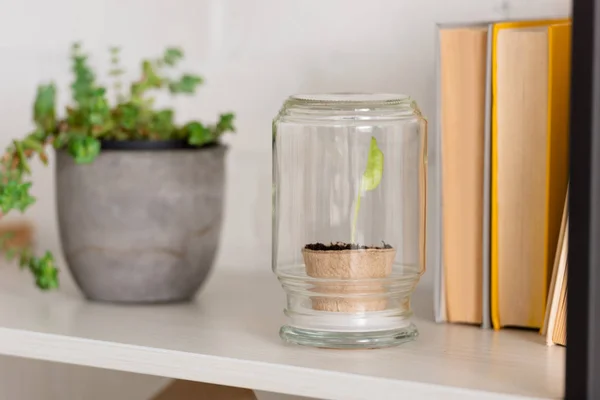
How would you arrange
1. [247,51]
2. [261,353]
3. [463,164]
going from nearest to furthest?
[261,353], [463,164], [247,51]

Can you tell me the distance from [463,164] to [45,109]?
48 centimetres

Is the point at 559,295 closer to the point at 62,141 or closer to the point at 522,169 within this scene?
the point at 522,169

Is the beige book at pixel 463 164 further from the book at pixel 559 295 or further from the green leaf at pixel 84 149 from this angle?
the green leaf at pixel 84 149

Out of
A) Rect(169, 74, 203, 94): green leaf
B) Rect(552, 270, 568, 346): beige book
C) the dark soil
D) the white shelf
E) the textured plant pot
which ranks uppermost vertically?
Rect(169, 74, 203, 94): green leaf

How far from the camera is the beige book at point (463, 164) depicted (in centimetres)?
87

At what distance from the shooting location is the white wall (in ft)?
3.62

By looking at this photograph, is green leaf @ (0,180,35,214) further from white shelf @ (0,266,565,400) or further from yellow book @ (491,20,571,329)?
yellow book @ (491,20,571,329)

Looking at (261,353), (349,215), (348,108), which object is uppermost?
(348,108)

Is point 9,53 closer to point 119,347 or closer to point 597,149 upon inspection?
point 119,347

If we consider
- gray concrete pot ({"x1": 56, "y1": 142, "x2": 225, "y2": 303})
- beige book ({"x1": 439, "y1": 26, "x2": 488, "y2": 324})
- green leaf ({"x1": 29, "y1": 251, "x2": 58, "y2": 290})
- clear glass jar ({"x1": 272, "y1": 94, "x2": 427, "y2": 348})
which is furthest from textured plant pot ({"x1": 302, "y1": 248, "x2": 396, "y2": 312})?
green leaf ({"x1": 29, "y1": 251, "x2": 58, "y2": 290})

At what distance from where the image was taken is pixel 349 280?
2.64 ft

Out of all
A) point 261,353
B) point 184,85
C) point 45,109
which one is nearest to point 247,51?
point 184,85

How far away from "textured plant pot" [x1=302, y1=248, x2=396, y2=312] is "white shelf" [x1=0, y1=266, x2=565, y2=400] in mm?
43

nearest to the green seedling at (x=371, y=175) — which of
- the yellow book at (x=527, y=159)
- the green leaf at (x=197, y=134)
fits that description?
the yellow book at (x=527, y=159)
